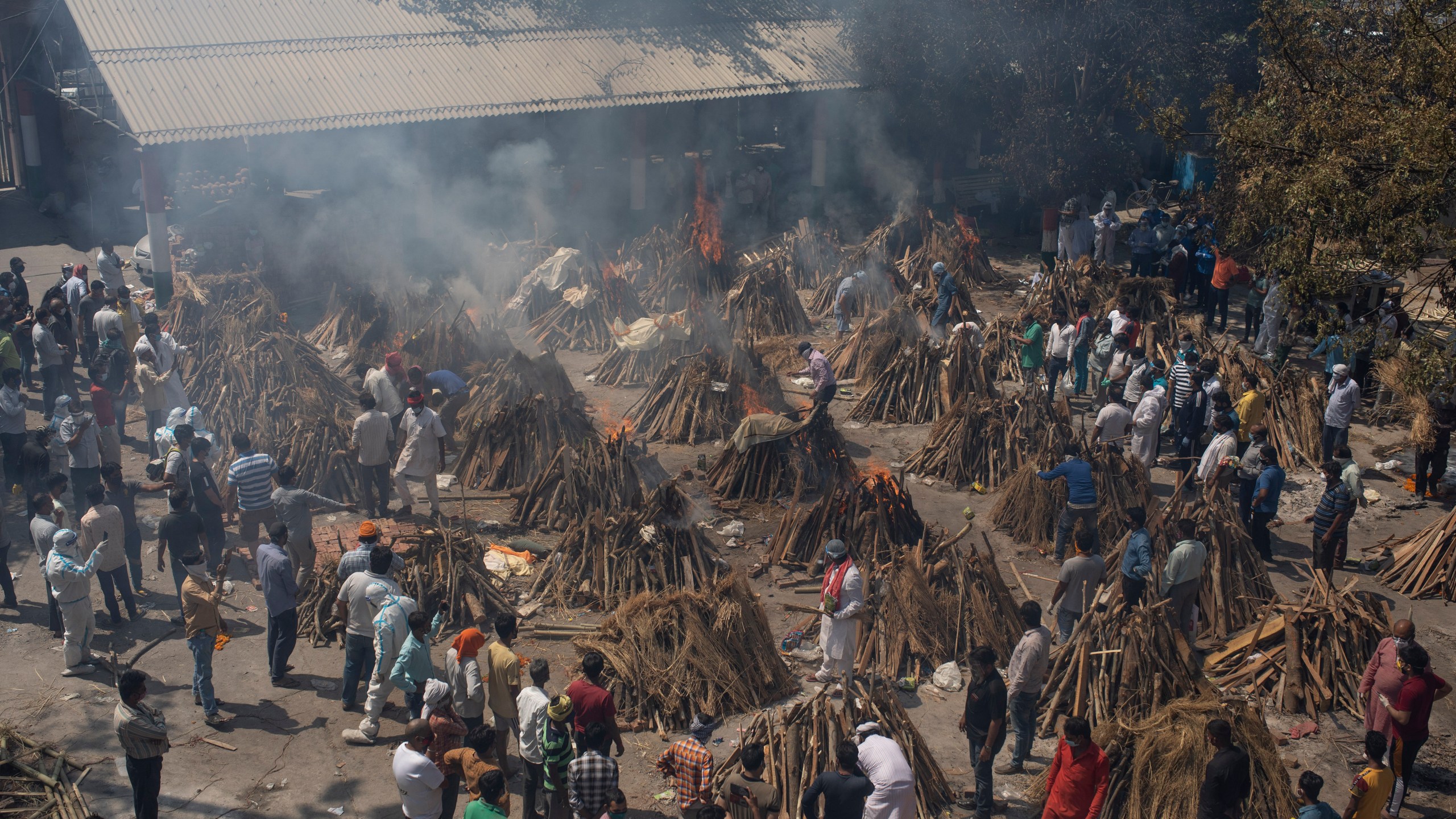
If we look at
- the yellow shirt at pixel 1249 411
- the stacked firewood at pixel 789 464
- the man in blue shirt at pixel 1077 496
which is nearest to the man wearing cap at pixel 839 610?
the man in blue shirt at pixel 1077 496

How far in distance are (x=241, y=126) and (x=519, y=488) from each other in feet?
37.8

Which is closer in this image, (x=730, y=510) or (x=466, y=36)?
(x=730, y=510)

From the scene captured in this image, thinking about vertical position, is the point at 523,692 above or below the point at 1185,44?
below

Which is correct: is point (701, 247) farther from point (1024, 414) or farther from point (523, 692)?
point (523, 692)

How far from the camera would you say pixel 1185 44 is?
914 inches

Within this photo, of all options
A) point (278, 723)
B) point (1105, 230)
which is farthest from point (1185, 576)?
point (1105, 230)

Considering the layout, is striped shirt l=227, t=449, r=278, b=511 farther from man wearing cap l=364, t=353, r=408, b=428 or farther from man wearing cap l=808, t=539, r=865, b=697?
man wearing cap l=808, t=539, r=865, b=697

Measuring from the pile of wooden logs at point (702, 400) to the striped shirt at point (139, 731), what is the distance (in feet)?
27.1

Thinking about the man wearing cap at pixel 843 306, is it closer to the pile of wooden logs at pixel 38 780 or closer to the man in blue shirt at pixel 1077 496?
the man in blue shirt at pixel 1077 496

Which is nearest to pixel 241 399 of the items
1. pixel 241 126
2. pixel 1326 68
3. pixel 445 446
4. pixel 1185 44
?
pixel 445 446

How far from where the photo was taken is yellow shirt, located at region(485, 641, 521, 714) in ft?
25.3

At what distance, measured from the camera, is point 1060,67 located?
23.8 meters

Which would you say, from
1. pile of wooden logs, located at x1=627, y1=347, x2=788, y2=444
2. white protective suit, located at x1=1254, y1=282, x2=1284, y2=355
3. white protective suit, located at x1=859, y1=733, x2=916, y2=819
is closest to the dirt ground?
white protective suit, located at x1=859, y1=733, x2=916, y2=819

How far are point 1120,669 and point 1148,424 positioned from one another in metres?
5.02
